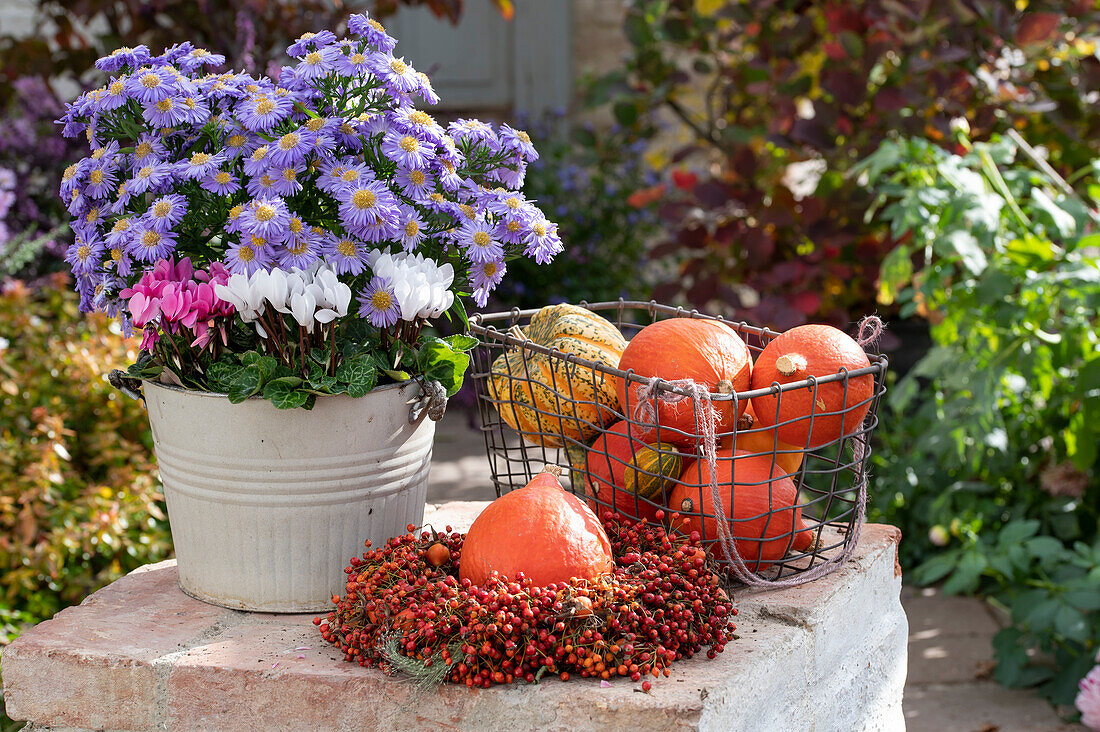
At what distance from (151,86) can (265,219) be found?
0.24 meters

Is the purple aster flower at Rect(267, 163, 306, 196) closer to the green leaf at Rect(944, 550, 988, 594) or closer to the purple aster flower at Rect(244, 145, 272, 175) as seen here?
the purple aster flower at Rect(244, 145, 272, 175)

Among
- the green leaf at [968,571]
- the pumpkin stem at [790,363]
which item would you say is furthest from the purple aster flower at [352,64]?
the green leaf at [968,571]

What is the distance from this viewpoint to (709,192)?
3.17 m

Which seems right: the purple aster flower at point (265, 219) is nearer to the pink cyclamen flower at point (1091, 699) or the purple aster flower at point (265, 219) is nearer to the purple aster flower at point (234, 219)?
the purple aster flower at point (234, 219)

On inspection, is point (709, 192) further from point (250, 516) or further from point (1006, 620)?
point (250, 516)

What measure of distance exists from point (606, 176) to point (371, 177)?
3.63m

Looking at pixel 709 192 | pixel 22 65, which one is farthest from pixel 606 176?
pixel 22 65

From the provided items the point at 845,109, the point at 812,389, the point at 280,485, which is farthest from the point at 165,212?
the point at 845,109

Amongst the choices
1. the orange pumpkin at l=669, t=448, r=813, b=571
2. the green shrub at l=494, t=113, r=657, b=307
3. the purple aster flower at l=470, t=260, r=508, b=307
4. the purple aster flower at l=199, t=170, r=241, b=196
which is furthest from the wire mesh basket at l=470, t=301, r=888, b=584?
the green shrub at l=494, t=113, r=657, b=307

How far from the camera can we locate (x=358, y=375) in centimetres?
120

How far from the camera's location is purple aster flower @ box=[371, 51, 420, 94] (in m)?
1.22

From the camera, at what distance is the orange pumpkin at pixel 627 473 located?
51.1 inches

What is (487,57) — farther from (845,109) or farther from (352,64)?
(352,64)

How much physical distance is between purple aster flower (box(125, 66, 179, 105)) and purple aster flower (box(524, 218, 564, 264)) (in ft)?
1.56
